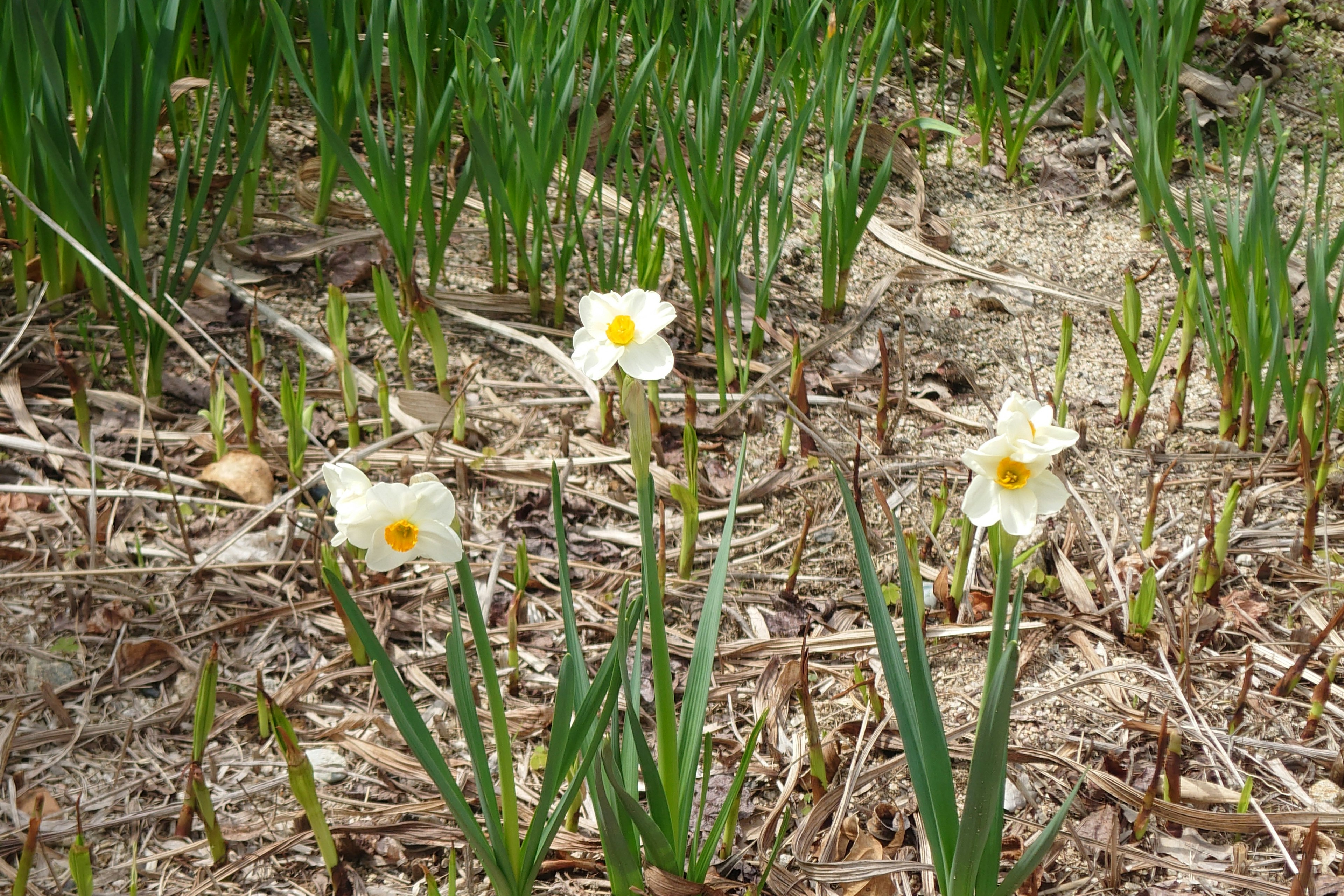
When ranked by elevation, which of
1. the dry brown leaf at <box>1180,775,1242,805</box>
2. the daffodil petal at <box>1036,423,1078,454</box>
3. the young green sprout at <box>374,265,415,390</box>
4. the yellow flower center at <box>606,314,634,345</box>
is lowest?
the dry brown leaf at <box>1180,775,1242,805</box>

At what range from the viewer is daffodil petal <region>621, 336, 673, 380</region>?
0.97 metres

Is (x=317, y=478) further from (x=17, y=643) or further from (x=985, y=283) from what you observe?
(x=985, y=283)

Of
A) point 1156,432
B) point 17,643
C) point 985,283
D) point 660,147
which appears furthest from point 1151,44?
point 17,643

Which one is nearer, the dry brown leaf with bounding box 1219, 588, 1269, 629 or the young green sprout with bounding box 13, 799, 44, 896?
the young green sprout with bounding box 13, 799, 44, 896

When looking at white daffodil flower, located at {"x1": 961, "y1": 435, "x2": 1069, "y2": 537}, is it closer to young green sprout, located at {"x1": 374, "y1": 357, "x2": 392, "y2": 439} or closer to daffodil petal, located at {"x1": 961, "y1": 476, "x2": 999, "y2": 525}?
daffodil petal, located at {"x1": 961, "y1": 476, "x2": 999, "y2": 525}

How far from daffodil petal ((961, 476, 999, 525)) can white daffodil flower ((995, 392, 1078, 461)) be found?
1.4 inches

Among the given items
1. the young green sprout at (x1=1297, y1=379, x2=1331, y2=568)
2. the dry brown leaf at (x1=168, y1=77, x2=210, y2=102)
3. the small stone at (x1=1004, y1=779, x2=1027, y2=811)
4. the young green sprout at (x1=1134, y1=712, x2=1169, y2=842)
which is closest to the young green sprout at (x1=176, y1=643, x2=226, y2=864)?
the small stone at (x1=1004, y1=779, x2=1027, y2=811)

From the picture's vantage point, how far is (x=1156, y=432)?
2143 mm

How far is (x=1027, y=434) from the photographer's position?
85 centimetres

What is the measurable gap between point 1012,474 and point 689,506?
0.83m

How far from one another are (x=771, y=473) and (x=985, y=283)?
0.96 meters

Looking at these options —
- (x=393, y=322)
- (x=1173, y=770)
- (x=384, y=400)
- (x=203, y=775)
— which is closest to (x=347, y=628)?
(x=203, y=775)

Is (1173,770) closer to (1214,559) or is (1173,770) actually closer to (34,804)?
(1214,559)

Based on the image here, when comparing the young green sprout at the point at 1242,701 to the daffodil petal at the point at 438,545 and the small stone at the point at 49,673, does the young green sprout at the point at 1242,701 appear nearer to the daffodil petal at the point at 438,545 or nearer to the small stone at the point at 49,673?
the daffodil petal at the point at 438,545
